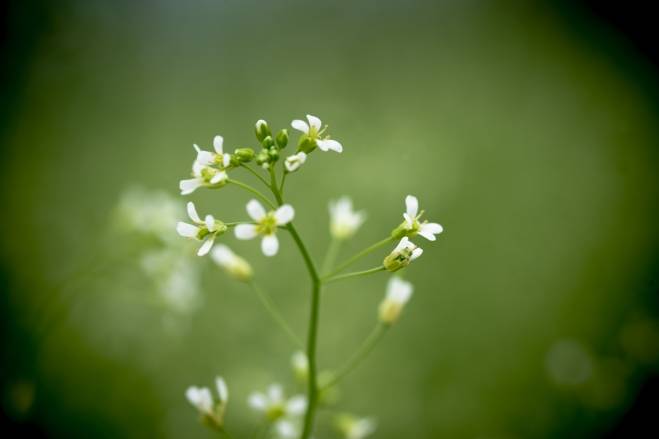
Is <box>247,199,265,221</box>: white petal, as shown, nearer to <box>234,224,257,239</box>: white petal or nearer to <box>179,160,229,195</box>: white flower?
<box>234,224,257,239</box>: white petal

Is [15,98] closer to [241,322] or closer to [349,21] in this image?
[241,322]

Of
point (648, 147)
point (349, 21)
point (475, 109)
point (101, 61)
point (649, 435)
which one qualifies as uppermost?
point (349, 21)

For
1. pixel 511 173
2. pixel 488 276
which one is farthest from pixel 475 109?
pixel 488 276

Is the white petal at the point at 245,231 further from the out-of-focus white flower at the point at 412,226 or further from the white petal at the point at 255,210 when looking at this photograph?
the out-of-focus white flower at the point at 412,226

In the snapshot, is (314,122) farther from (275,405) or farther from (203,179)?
(275,405)

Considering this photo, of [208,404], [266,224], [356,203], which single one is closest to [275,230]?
[266,224]

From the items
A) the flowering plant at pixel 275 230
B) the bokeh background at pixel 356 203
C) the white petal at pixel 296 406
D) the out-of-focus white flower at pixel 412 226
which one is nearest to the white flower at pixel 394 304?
the flowering plant at pixel 275 230

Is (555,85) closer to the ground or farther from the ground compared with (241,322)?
farther from the ground
